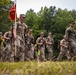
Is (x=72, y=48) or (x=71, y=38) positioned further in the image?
(x=71, y=38)

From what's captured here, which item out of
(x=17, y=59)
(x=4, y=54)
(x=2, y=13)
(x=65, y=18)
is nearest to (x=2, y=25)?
(x=2, y=13)

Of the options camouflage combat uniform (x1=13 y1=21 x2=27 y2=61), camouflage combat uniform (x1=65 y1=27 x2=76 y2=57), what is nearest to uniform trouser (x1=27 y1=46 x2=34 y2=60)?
camouflage combat uniform (x1=65 y1=27 x2=76 y2=57)

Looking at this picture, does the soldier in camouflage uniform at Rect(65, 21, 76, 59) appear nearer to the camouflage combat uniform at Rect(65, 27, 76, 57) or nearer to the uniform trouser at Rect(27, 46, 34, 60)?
the camouflage combat uniform at Rect(65, 27, 76, 57)

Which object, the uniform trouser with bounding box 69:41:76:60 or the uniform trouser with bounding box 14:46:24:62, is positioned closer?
the uniform trouser with bounding box 14:46:24:62

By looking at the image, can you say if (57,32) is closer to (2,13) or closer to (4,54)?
(2,13)

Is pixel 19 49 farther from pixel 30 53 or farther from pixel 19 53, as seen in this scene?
pixel 30 53

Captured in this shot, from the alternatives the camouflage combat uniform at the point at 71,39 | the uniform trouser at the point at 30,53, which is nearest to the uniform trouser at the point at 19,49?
the camouflage combat uniform at the point at 71,39

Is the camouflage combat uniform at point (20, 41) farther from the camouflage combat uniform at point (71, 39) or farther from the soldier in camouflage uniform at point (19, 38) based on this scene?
the camouflage combat uniform at point (71, 39)

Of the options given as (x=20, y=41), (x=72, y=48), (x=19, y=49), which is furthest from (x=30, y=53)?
(x=19, y=49)

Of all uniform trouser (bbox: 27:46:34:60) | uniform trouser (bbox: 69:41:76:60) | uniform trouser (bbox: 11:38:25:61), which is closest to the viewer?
uniform trouser (bbox: 11:38:25:61)

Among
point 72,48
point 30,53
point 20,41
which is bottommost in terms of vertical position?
point 30,53

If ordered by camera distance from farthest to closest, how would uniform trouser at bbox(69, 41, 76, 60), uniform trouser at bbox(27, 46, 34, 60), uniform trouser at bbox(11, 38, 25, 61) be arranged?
1. uniform trouser at bbox(27, 46, 34, 60)
2. uniform trouser at bbox(69, 41, 76, 60)
3. uniform trouser at bbox(11, 38, 25, 61)

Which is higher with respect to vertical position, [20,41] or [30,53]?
[20,41]

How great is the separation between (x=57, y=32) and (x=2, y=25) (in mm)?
19620
